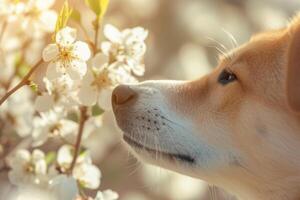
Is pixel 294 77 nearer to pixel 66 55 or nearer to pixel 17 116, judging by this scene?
pixel 66 55

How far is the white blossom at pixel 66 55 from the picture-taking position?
2.82 feet

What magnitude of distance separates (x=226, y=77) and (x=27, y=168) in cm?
34

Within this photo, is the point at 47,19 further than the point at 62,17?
Yes

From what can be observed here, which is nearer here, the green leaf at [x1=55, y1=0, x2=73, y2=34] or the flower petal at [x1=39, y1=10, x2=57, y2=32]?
the green leaf at [x1=55, y1=0, x2=73, y2=34]

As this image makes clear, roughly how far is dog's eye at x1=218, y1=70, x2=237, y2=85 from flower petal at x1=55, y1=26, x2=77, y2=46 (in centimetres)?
33

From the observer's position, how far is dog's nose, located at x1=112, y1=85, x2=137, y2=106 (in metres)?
1.05

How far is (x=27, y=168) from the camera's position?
1.06m

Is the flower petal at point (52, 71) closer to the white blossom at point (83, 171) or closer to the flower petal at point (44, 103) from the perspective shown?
the flower petal at point (44, 103)

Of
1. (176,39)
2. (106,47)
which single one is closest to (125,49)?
(106,47)

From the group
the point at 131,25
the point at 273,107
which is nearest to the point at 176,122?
the point at 273,107

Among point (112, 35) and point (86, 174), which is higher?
point (112, 35)

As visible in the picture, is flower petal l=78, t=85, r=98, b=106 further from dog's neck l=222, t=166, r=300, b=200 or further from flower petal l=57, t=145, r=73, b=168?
dog's neck l=222, t=166, r=300, b=200


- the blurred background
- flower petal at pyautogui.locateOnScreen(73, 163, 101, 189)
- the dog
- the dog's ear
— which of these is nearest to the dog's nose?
the dog

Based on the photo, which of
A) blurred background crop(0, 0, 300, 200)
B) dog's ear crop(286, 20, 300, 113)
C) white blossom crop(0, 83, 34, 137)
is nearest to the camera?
dog's ear crop(286, 20, 300, 113)
